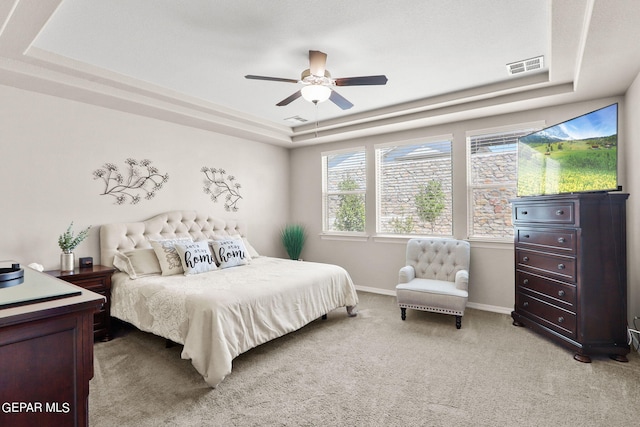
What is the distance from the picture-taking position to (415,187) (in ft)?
15.6

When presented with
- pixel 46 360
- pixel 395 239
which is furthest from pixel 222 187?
pixel 46 360

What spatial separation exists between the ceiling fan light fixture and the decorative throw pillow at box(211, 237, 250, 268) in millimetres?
2153

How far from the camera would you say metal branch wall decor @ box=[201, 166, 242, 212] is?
4.74m

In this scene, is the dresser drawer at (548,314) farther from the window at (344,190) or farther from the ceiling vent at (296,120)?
the ceiling vent at (296,120)

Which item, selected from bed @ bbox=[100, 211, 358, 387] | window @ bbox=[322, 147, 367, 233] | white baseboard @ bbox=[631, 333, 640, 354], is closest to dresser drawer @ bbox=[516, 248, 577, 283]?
white baseboard @ bbox=[631, 333, 640, 354]

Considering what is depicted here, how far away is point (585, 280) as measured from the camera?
2.79 metres

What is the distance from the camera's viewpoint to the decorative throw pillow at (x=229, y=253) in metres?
3.89

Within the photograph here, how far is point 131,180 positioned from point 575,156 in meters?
4.77

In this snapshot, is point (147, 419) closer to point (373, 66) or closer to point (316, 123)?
point (373, 66)

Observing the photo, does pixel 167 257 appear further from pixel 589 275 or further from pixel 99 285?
pixel 589 275

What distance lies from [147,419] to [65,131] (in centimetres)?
300

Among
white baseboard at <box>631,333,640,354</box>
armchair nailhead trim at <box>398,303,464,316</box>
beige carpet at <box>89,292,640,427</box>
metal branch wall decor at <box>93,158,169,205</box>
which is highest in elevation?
metal branch wall decor at <box>93,158,169,205</box>

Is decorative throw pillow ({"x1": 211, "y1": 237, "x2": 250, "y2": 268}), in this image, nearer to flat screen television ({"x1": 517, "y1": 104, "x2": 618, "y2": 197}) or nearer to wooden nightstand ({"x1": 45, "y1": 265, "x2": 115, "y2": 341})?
wooden nightstand ({"x1": 45, "y1": 265, "x2": 115, "y2": 341})

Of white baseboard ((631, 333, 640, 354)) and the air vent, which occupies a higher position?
the air vent
